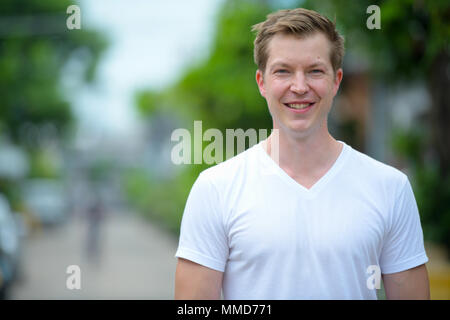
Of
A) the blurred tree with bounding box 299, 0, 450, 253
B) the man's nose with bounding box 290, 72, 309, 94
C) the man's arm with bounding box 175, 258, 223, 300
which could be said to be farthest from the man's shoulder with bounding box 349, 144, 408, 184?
the blurred tree with bounding box 299, 0, 450, 253

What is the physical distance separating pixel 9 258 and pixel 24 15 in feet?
79.9

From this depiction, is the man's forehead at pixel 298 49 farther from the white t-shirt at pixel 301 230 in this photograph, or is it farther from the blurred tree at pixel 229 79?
the blurred tree at pixel 229 79

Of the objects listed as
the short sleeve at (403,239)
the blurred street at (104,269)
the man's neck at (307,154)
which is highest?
the man's neck at (307,154)

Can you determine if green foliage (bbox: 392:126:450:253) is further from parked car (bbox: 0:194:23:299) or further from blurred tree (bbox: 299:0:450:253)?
parked car (bbox: 0:194:23:299)

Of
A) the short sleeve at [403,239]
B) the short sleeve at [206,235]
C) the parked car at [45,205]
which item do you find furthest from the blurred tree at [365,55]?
the parked car at [45,205]

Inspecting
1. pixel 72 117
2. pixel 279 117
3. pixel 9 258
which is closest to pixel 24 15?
pixel 72 117

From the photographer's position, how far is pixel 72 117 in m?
31.2

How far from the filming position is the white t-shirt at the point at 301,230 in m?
2.24

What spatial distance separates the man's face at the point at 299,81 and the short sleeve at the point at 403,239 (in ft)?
1.46

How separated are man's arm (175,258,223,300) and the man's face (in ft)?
2.10

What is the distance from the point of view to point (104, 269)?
45.5 ft

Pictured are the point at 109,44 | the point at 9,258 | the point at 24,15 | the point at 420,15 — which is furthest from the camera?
the point at 109,44

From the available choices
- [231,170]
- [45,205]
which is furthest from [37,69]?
[231,170]
